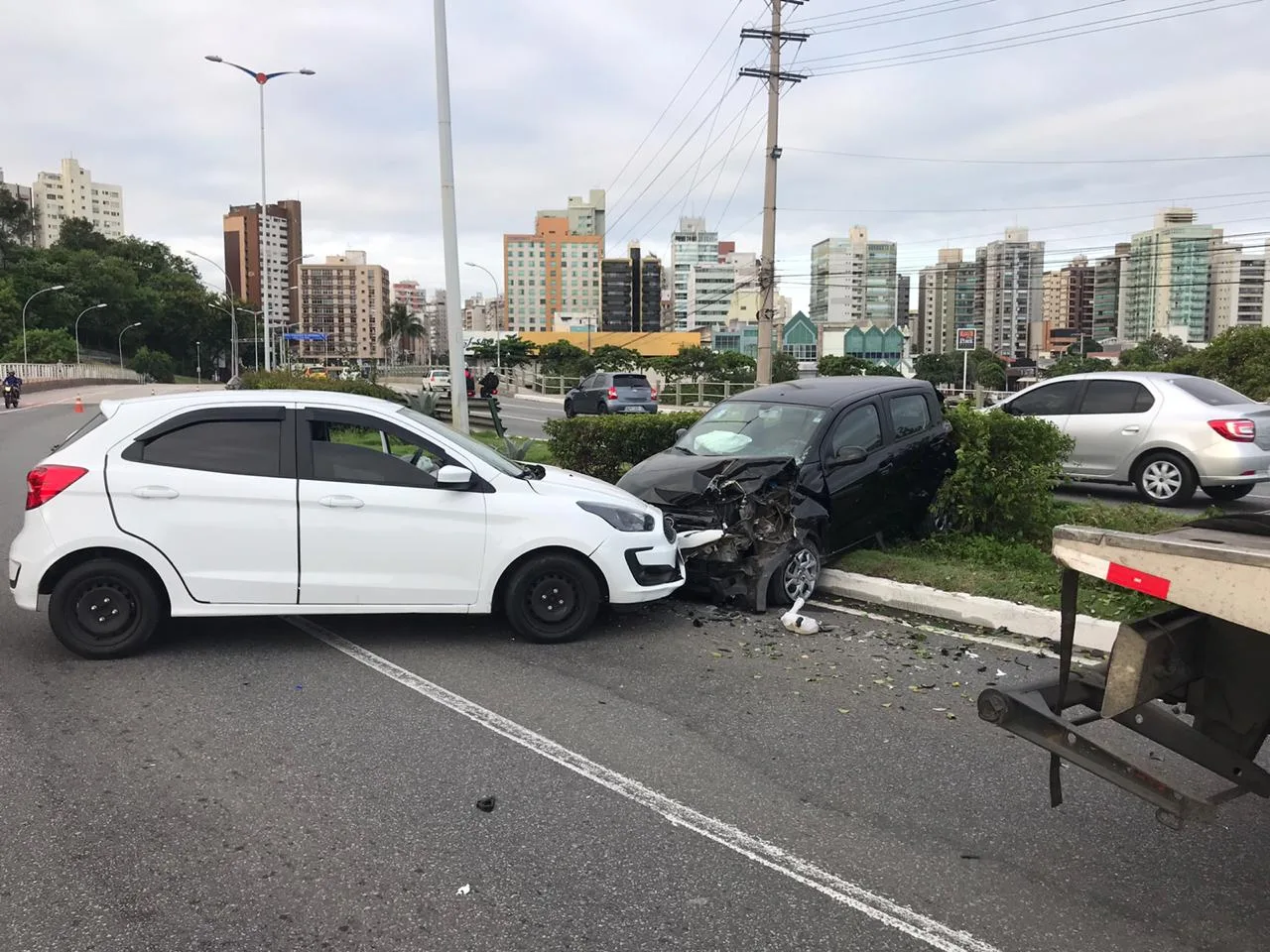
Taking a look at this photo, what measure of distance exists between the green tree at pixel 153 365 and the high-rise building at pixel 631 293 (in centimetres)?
5222

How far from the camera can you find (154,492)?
599cm

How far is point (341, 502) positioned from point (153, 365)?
353 ft

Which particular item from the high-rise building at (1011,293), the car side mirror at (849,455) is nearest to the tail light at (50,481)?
the car side mirror at (849,455)

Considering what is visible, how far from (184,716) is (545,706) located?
1.88m

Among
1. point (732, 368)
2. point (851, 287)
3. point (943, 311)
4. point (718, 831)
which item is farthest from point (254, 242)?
point (718, 831)

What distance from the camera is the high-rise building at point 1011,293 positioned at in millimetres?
77688

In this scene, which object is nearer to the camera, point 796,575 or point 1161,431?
point 796,575

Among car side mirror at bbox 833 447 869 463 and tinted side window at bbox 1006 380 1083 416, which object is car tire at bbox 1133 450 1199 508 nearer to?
tinted side window at bbox 1006 380 1083 416

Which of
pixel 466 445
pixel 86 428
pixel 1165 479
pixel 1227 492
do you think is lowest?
pixel 1227 492

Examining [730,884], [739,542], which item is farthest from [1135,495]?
[730,884]

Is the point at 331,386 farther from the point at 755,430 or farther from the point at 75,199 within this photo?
the point at 75,199

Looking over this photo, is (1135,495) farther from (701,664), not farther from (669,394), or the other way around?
(669,394)

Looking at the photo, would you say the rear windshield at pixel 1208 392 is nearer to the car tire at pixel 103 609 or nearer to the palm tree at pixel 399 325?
the car tire at pixel 103 609

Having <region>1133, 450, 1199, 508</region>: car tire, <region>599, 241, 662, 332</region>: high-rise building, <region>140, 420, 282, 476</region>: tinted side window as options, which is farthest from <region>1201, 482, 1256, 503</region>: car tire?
<region>599, 241, 662, 332</region>: high-rise building
